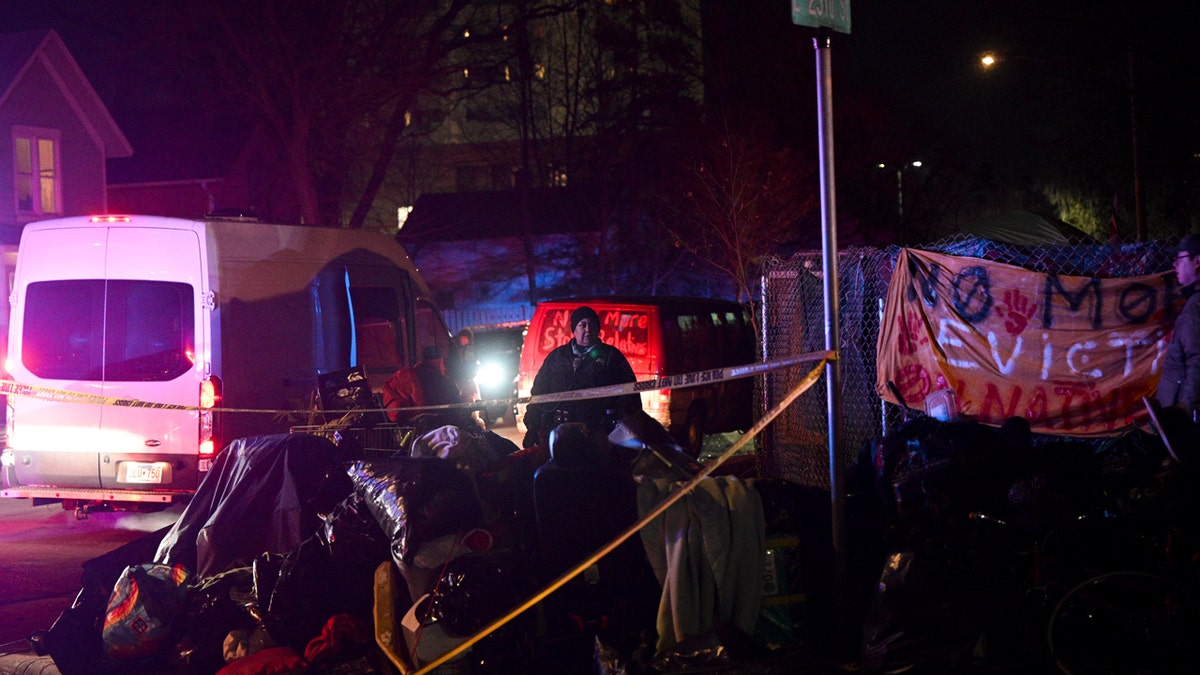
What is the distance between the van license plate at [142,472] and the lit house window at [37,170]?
70.9ft

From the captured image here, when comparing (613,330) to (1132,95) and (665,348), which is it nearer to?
(665,348)

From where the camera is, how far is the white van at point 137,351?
25.7 ft

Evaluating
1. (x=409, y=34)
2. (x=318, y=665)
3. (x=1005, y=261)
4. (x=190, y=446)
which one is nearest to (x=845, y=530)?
(x=318, y=665)

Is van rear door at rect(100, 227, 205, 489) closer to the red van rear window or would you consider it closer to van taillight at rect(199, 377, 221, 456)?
van taillight at rect(199, 377, 221, 456)

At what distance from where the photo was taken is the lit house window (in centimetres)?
2608

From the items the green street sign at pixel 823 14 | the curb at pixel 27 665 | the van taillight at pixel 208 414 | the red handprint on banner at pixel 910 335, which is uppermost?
the green street sign at pixel 823 14

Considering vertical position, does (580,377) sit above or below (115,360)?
below

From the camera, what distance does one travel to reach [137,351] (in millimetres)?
7969

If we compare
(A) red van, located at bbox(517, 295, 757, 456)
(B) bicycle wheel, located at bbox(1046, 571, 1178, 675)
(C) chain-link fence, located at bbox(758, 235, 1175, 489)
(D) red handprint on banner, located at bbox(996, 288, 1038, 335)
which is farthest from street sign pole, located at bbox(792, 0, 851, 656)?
(A) red van, located at bbox(517, 295, 757, 456)

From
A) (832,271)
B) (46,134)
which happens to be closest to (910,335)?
(832,271)

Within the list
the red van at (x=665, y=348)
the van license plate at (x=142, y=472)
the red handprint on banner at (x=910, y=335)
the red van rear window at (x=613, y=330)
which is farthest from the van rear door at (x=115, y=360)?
the red handprint on banner at (x=910, y=335)

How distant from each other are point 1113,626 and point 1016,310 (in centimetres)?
278

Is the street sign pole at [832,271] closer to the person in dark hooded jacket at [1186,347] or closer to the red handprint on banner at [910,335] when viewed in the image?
the person in dark hooded jacket at [1186,347]

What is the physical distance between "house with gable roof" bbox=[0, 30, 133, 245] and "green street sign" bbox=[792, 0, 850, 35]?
24912 mm
